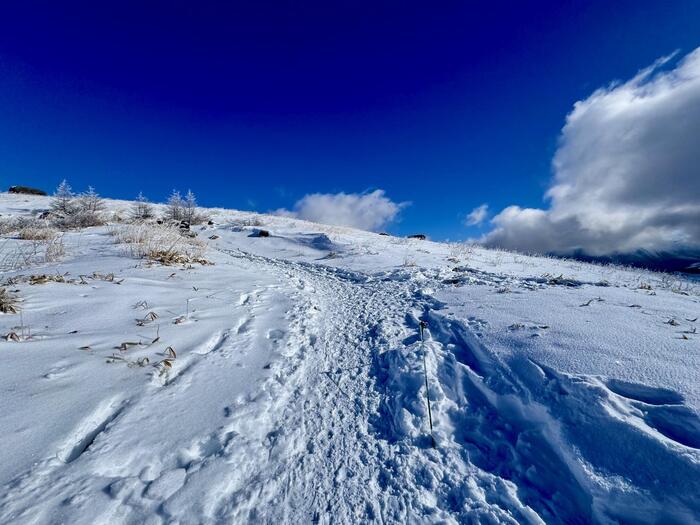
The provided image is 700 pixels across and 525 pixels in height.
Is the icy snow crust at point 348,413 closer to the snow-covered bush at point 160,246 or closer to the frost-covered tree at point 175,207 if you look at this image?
the snow-covered bush at point 160,246

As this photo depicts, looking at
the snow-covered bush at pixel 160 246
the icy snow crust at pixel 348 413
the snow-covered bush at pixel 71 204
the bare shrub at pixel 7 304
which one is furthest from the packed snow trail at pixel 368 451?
the snow-covered bush at pixel 71 204

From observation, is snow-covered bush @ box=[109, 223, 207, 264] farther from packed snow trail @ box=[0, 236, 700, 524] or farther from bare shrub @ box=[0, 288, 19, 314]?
packed snow trail @ box=[0, 236, 700, 524]

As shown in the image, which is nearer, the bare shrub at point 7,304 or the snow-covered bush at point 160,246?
the bare shrub at point 7,304

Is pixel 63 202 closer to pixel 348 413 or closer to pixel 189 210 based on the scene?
pixel 189 210

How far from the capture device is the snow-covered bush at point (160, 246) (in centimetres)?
734

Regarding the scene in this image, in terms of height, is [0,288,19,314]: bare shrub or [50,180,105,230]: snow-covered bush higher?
[50,180,105,230]: snow-covered bush

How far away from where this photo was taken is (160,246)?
7.77 meters

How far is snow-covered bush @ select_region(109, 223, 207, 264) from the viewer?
24.1 feet

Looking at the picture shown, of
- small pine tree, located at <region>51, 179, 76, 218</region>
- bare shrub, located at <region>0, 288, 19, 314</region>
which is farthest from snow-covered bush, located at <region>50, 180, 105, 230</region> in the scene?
bare shrub, located at <region>0, 288, 19, 314</region>

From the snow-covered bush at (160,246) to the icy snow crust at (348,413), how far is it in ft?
8.73

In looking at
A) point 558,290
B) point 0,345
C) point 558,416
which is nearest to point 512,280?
point 558,290

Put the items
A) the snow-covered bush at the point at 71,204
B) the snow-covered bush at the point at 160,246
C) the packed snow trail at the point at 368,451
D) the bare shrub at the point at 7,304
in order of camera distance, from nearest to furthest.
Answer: the packed snow trail at the point at 368,451, the bare shrub at the point at 7,304, the snow-covered bush at the point at 160,246, the snow-covered bush at the point at 71,204

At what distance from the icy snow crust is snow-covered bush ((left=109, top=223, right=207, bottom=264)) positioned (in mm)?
2661

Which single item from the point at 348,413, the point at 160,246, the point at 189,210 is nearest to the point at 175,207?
the point at 189,210
